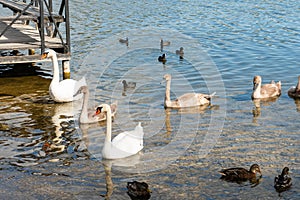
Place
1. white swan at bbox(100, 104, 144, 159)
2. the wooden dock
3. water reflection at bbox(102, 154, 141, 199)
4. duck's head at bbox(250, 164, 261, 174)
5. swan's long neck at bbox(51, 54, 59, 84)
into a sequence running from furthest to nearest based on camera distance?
the wooden dock → swan's long neck at bbox(51, 54, 59, 84) → white swan at bbox(100, 104, 144, 159) → water reflection at bbox(102, 154, 141, 199) → duck's head at bbox(250, 164, 261, 174)

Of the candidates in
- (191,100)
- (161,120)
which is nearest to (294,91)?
(191,100)

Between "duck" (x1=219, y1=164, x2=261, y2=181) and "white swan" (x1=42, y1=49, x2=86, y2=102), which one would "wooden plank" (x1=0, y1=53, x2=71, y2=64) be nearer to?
"white swan" (x1=42, y1=49, x2=86, y2=102)

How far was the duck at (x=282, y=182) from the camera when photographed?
966 centimetres

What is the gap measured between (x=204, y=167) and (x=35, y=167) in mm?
3203

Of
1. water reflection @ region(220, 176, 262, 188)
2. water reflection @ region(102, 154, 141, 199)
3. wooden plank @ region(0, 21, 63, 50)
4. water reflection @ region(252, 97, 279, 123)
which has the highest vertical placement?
wooden plank @ region(0, 21, 63, 50)

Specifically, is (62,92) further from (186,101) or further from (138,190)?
(138,190)

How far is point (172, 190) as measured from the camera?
9836 millimetres

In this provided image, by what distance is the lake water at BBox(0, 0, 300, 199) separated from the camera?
10.2m

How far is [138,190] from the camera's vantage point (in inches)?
367

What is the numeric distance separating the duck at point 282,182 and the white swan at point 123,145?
120 inches

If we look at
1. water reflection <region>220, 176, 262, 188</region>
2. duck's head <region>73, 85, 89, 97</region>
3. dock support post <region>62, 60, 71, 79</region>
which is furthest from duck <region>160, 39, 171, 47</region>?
water reflection <region>220, 176, 262, 188</region>

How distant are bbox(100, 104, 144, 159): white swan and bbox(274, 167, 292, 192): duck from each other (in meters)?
3.05

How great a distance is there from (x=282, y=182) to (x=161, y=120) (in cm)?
474

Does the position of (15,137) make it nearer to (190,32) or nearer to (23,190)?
(23,190)
